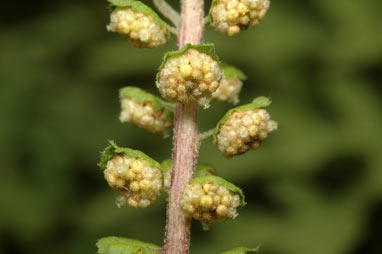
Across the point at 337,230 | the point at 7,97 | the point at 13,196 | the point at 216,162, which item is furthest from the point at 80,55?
the point at 337,230

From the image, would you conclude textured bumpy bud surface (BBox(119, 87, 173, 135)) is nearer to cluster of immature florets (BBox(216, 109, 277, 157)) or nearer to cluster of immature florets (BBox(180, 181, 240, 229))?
cluster of immature florets (BBox(216, 109, 277, 157))

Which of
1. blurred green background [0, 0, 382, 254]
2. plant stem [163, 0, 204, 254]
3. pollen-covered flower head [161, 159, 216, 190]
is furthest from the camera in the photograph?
blurred green background [0, 0, 382, 254]

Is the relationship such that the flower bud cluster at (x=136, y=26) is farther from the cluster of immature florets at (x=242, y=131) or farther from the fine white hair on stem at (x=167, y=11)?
the cluster of immature florets at (x=242, y=131)

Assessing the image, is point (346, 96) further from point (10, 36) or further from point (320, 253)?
point (10, 36)

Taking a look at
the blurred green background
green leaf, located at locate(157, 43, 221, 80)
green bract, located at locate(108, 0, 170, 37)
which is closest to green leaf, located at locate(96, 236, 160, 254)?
green leaf, located at locate(157, 43, 221, 80)

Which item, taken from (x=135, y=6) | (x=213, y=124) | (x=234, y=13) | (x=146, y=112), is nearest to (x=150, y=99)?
(x=146, y=112)
